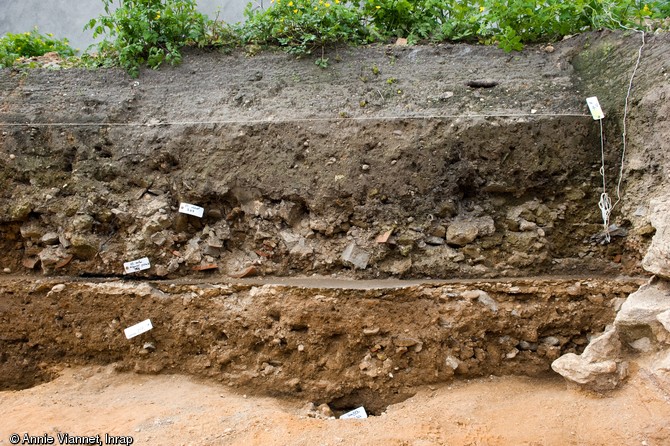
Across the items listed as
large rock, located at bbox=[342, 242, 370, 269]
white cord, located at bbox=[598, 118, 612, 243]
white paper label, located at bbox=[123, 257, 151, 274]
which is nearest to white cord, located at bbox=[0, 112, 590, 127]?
white cord, located at bbox=[598, 118, 612, 243]

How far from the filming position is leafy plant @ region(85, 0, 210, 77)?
4.94 m

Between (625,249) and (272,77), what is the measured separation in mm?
3078

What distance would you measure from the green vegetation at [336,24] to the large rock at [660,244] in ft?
→ 6.23

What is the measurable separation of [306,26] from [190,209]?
195 centimetres

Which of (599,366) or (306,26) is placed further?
(306,26)

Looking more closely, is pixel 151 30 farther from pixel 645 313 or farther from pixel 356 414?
pixel 645 313

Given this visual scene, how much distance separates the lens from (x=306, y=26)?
16.4ft

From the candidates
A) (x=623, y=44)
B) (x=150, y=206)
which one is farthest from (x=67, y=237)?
(x=623, y=44)

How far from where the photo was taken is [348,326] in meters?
3.86

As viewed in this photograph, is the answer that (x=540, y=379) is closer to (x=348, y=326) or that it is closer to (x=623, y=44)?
(x=348, y=326)

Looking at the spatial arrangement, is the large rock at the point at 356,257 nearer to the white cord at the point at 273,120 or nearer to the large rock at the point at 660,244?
the white cord at the point at 273,120

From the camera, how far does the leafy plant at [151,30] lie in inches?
195

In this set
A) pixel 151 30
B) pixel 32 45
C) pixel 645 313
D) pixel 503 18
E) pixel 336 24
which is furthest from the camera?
pixel 32 45
